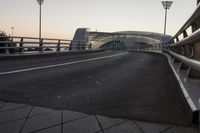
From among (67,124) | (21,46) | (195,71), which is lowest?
(67,124)

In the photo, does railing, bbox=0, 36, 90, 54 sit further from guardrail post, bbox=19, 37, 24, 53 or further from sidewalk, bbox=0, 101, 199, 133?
sidewalk, bbox=0, 101, 199, 133

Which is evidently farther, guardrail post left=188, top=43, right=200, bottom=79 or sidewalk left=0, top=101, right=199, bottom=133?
guardrail post left=188, top=43, right=200, bottom=79

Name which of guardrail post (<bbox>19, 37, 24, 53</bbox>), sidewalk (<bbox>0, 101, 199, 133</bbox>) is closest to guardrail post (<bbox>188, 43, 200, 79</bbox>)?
sidewalk (<bbox>0, 101, 199, 133</bbox>)

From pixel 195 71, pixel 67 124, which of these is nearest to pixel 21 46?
pixel 195 71

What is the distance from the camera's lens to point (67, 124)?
3043mm

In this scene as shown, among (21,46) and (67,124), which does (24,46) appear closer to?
(21,46)

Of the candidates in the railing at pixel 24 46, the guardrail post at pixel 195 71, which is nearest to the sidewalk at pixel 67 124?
the guardrail post at pixel 195 71

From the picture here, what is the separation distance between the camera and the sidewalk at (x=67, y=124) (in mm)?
2879

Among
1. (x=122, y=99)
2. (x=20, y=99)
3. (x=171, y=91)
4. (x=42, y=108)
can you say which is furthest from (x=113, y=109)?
(x=171, y=91)

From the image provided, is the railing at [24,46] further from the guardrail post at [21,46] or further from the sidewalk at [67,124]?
the sidewalk at [67,124]

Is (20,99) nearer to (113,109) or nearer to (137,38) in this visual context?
(113,109)

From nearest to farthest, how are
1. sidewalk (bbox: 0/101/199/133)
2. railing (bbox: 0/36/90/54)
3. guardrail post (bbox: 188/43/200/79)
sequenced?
sidewalk (bbox: 0/101/199/133)
guardrail post (bbox: 188/43/200/79)
railing (bbox: 0/36/90/54)

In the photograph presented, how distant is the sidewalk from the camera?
2.88 metres

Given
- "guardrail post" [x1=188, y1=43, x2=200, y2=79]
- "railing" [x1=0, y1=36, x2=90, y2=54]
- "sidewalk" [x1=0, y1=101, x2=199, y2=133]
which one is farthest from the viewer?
"railing" [x1=0, y1=36, x2=90, y2=54]
